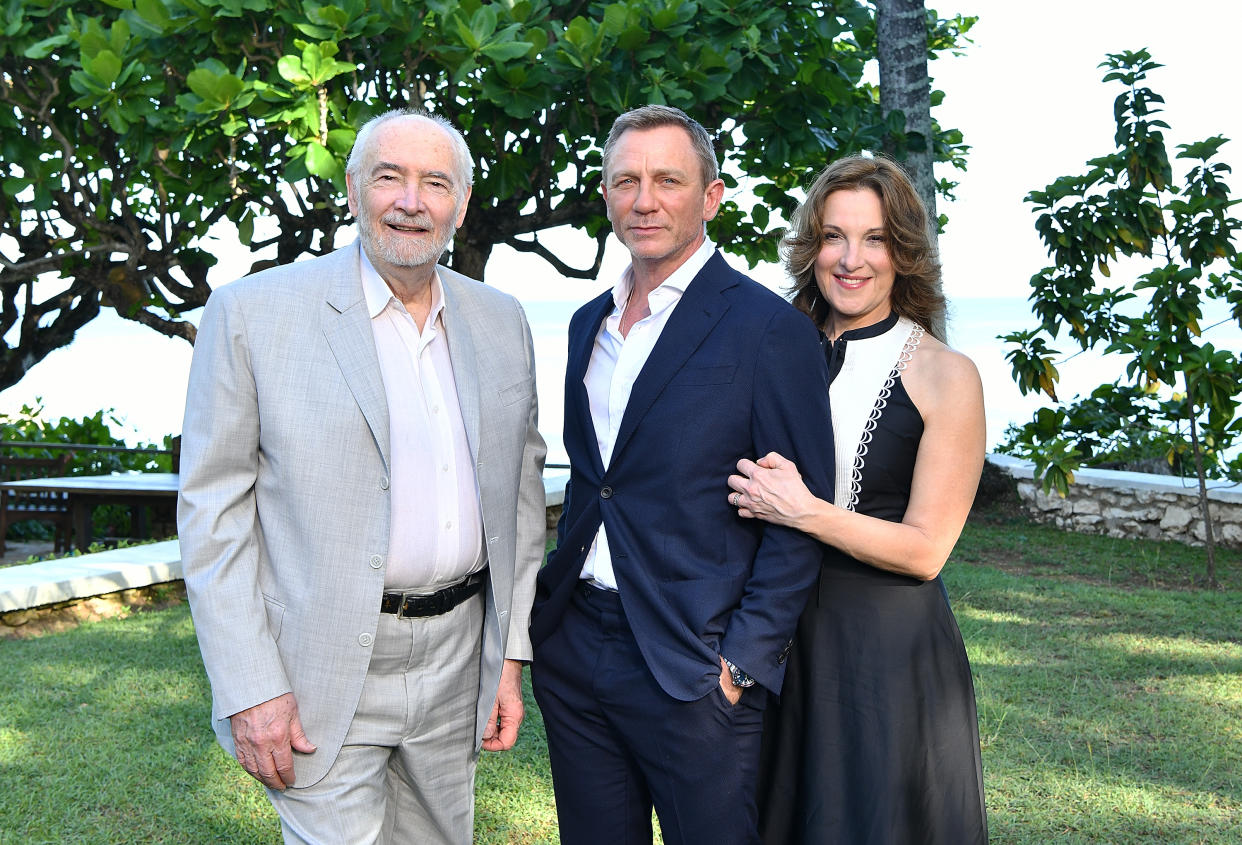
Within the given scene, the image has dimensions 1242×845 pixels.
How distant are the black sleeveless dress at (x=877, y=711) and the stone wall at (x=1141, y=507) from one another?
8.01 metres

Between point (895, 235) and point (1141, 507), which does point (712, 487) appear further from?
point (1141, 507)

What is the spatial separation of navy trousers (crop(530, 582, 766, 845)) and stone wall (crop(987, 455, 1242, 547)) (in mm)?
8377

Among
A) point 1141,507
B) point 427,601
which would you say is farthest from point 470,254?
point 1141,507

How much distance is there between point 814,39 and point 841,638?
4.68 metres

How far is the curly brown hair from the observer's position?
2730 mm

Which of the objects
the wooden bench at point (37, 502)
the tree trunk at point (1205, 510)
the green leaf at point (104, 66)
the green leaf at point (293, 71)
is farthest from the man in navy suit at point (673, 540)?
the wooden bench at point (37, 502)

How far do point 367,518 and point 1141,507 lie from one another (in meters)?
9.14

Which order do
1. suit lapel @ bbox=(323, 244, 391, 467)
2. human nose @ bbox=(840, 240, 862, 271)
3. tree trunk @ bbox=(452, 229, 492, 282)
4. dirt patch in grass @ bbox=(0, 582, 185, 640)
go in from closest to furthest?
suit lapel @ bbox=(323, 244, 391, 467)
human nose @ bbox=(840, 240, 862, 271)
dirt patch in grass @ bbox=(0, 582, 185, 640)
tree trunk @ bbox=(452, 229, 492, 282)

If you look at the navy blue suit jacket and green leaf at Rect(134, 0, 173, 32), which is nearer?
the navy blue suit jacket

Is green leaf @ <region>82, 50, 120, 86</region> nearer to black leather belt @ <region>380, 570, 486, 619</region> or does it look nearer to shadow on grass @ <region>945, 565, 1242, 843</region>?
black leather belt @ <region>380, 570, 486, 619</region>

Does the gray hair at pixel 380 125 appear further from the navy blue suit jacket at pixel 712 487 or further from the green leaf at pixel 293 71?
the green leaf at pixel 293 71

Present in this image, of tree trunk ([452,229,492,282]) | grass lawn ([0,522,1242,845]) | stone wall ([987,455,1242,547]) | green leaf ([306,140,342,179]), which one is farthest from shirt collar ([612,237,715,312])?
stone wall ([987,455,1242,547])

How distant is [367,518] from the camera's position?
2.48m

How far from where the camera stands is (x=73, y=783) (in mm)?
4410
